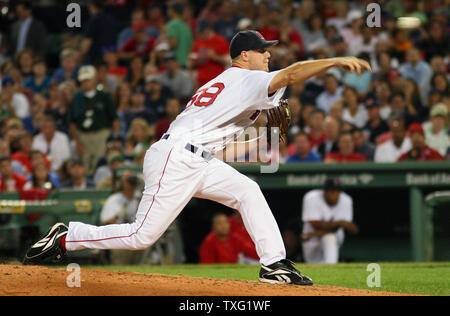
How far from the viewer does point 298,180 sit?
10.1 metres

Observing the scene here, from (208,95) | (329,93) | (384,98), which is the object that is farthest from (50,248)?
(329,93)

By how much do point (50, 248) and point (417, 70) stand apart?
770 centimetres

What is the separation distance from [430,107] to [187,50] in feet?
14.0

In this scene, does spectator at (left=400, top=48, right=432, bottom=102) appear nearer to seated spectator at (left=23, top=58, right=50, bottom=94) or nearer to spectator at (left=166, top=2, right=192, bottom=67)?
spectator at (left=166, top=2, right=192, bottom=67)

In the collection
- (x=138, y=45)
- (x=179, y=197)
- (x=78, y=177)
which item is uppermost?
(x=138, y=45)

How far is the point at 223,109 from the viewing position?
→ 18.1 ft

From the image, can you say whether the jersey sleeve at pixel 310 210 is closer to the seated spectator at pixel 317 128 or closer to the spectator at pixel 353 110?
the seated spectator at pixel 317 128

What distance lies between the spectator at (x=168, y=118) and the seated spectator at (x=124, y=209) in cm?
179

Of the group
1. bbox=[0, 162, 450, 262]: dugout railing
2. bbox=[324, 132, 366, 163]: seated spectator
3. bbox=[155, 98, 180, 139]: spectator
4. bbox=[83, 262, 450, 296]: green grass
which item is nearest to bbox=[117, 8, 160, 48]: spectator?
bbox=[155, 98, 180, 139]: spectator

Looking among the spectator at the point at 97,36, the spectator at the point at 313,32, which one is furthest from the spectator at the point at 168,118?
the spectator at the point at 97,36

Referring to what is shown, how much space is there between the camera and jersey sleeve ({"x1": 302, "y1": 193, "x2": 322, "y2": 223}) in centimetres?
984

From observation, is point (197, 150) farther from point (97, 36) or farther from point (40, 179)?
point (97, 36)

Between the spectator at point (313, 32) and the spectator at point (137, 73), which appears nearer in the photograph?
the spectator at point (313, 32)

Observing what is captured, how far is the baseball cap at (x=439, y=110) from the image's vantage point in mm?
10680
